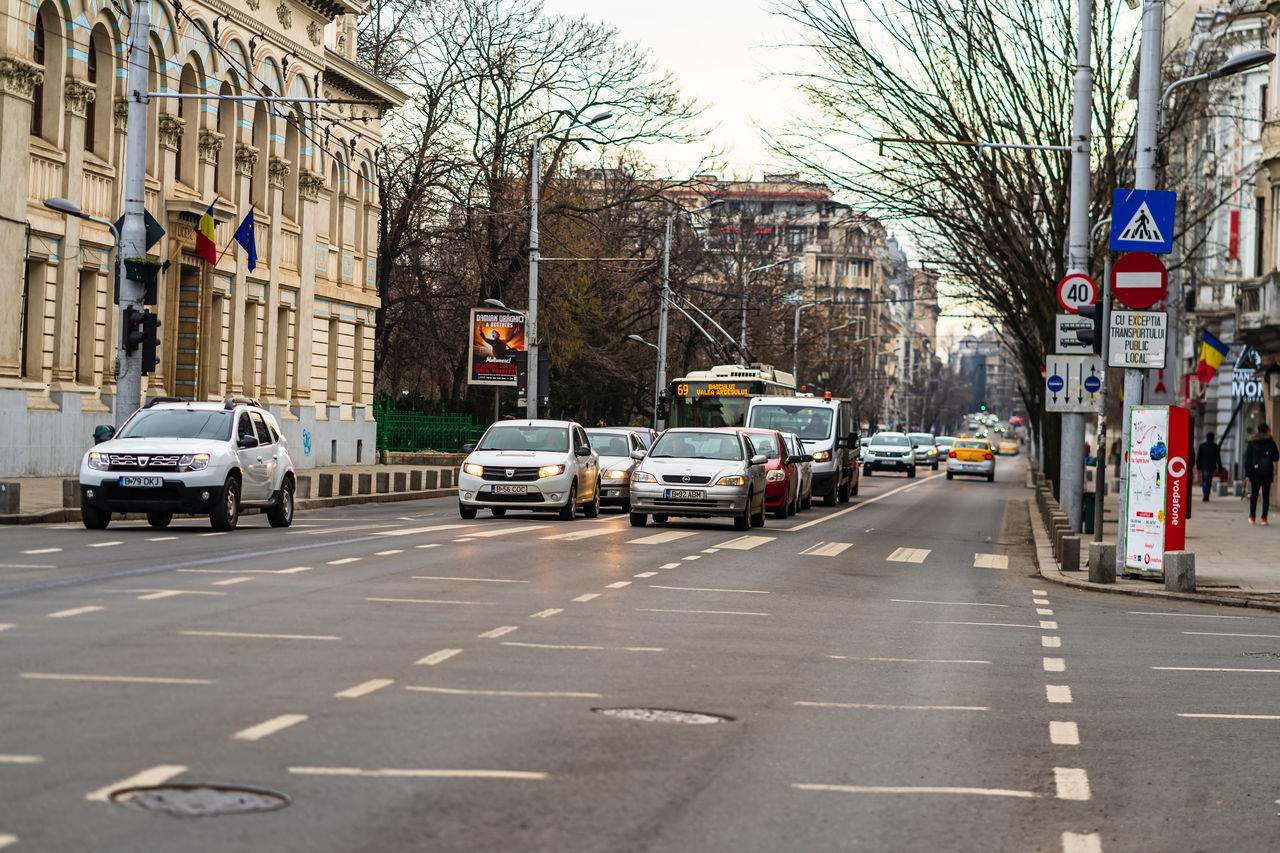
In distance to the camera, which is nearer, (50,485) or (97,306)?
(50,485)

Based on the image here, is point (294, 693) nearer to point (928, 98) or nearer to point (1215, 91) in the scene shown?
point (928, 98)

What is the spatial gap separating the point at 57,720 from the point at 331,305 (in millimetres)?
47244

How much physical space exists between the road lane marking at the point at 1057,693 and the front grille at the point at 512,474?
17.5 meters

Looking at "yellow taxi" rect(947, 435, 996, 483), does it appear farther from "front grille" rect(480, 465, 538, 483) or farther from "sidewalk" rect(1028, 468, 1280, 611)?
"front grille" rect(480, 465, 538, 483)

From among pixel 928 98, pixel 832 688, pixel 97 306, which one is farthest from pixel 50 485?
pixel 832 688

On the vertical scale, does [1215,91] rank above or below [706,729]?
above

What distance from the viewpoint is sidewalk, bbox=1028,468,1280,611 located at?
18.3m

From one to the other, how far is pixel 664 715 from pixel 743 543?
1515cm

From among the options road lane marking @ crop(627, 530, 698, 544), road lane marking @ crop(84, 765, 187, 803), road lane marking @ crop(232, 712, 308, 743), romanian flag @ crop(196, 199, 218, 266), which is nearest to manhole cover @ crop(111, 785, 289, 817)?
road lane marking @ crop(84, 765, 187, 803)

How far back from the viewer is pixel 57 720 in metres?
7.68

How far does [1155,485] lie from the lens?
1933 cm

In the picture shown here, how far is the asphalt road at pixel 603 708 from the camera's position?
6410mm

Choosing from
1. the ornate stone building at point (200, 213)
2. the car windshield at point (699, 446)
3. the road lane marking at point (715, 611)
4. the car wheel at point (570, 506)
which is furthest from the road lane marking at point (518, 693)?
the ornate stone building at point (200, 213)

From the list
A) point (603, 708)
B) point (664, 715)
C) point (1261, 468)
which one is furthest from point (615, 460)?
point (664, 715)
